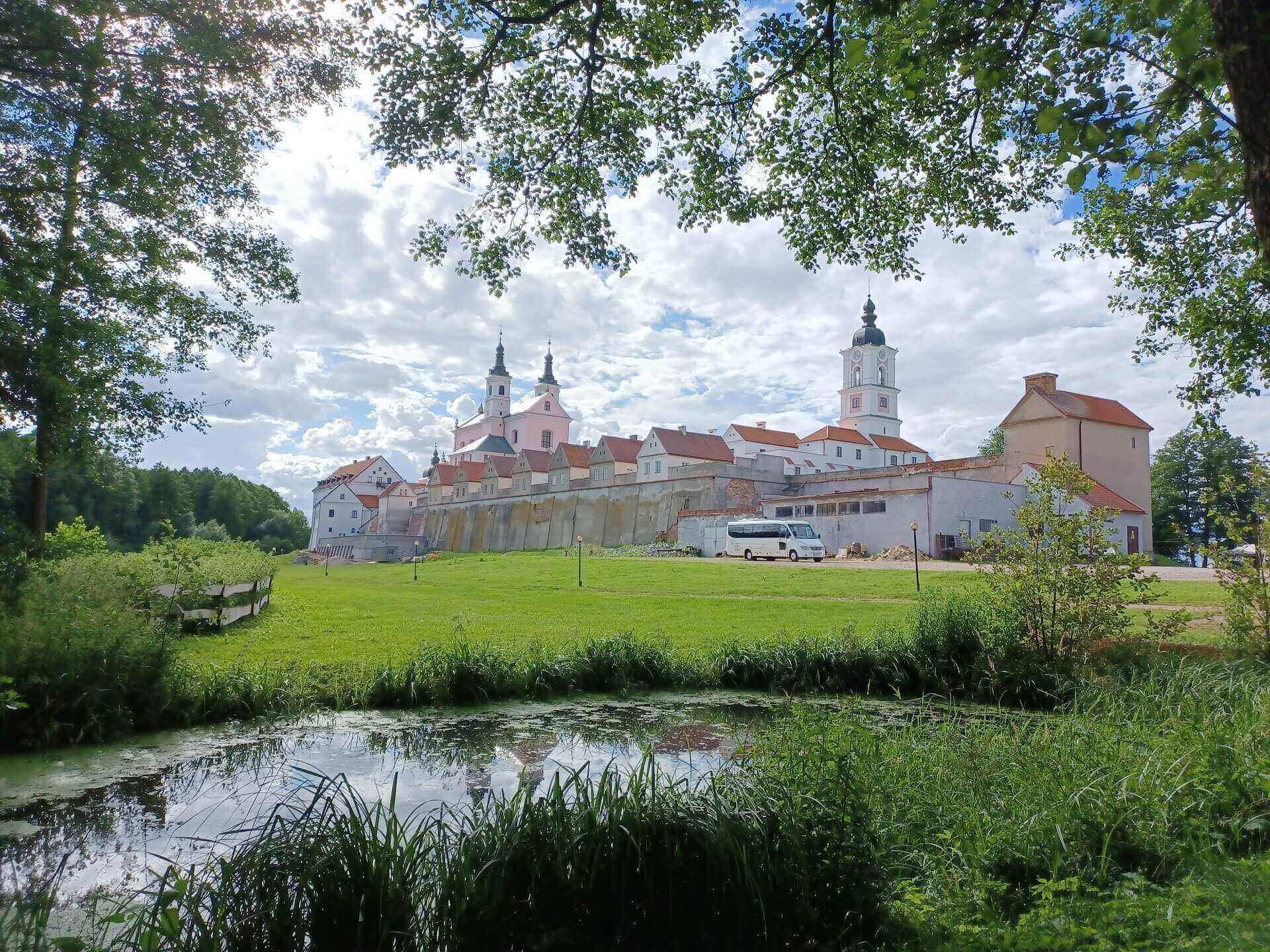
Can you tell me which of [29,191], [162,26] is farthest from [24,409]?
[162,26]

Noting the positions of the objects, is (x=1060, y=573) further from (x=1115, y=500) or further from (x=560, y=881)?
(x=1115, y=500)

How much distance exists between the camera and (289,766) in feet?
18.6

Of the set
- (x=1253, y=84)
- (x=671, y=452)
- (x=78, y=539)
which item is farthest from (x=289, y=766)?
(x=671, y=452)

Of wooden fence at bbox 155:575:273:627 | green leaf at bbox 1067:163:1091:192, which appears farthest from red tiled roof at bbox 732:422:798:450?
green leaf at bbox 1067:163:1091:192

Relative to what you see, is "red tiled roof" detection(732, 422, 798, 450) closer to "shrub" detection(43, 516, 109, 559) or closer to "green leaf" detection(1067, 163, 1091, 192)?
"shrub" detection(43, 516, 109, 559)

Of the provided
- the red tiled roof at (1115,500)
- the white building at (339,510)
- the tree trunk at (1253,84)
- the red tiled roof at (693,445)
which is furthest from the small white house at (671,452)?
the tree trunk at (1253,84)

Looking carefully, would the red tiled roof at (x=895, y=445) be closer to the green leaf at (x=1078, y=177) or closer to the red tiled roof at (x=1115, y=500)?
the red tiled roof at (x=1115, y=500)

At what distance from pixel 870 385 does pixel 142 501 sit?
70180 millimetres

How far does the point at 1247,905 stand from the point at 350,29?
943 centimetres

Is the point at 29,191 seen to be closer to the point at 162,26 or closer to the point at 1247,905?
the point at 162,26

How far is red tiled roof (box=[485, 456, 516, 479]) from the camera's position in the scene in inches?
2813

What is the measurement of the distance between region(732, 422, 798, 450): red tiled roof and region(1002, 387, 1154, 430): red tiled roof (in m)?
30.0

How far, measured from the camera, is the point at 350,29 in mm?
8195

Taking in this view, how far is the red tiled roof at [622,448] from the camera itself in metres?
60.9
